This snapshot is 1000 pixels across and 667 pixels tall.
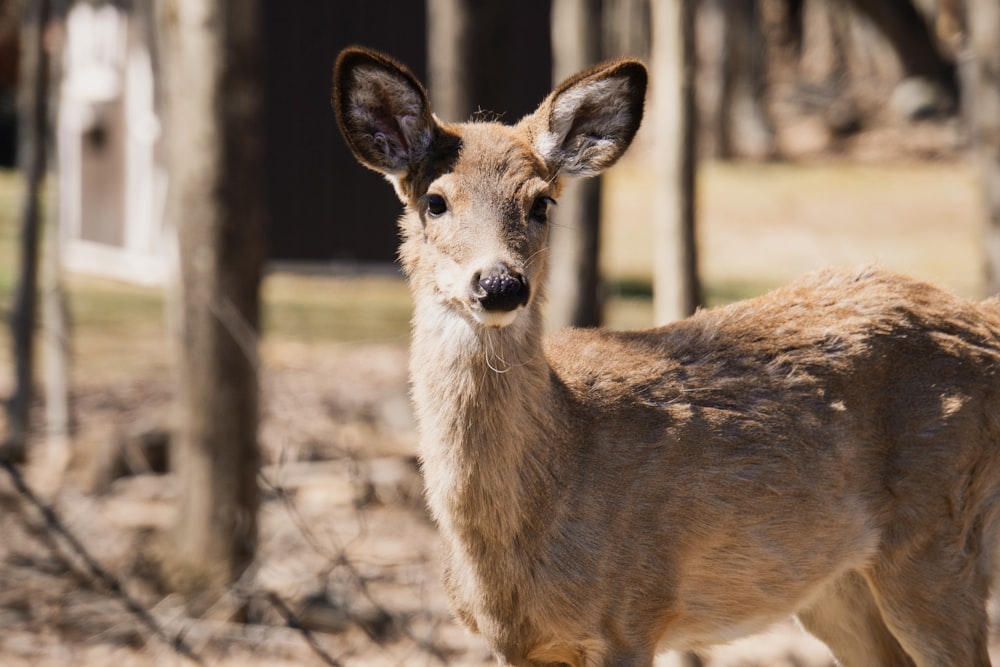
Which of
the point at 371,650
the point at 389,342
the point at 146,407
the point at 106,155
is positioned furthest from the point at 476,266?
the point at 106,155

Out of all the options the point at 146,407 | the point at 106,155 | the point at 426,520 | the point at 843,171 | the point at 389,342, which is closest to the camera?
the point at 426,520

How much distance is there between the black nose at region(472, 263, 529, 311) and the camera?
14.2 feet

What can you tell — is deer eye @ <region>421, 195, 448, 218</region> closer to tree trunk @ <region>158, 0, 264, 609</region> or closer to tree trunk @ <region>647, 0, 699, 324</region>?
tree trunk @ <region>647, 0, 699, 324</region>

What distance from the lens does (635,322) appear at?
15422 millimetres

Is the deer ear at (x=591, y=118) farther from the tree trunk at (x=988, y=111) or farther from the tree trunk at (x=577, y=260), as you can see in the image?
the tree trunk at (x=577, y=260)

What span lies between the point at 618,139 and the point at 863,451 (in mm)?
1501

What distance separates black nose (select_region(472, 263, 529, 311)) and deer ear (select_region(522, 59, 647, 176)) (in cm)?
83

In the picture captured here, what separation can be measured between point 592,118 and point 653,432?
1.16 meters

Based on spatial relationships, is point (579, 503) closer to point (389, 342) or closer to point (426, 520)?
point (426, 520)

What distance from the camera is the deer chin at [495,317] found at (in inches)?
172

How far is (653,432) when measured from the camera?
16.3 ft

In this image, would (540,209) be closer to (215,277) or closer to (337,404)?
(215,277)

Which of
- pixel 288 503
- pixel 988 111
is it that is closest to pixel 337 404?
pixel 288 503

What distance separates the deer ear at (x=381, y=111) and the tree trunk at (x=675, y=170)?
1.96m
